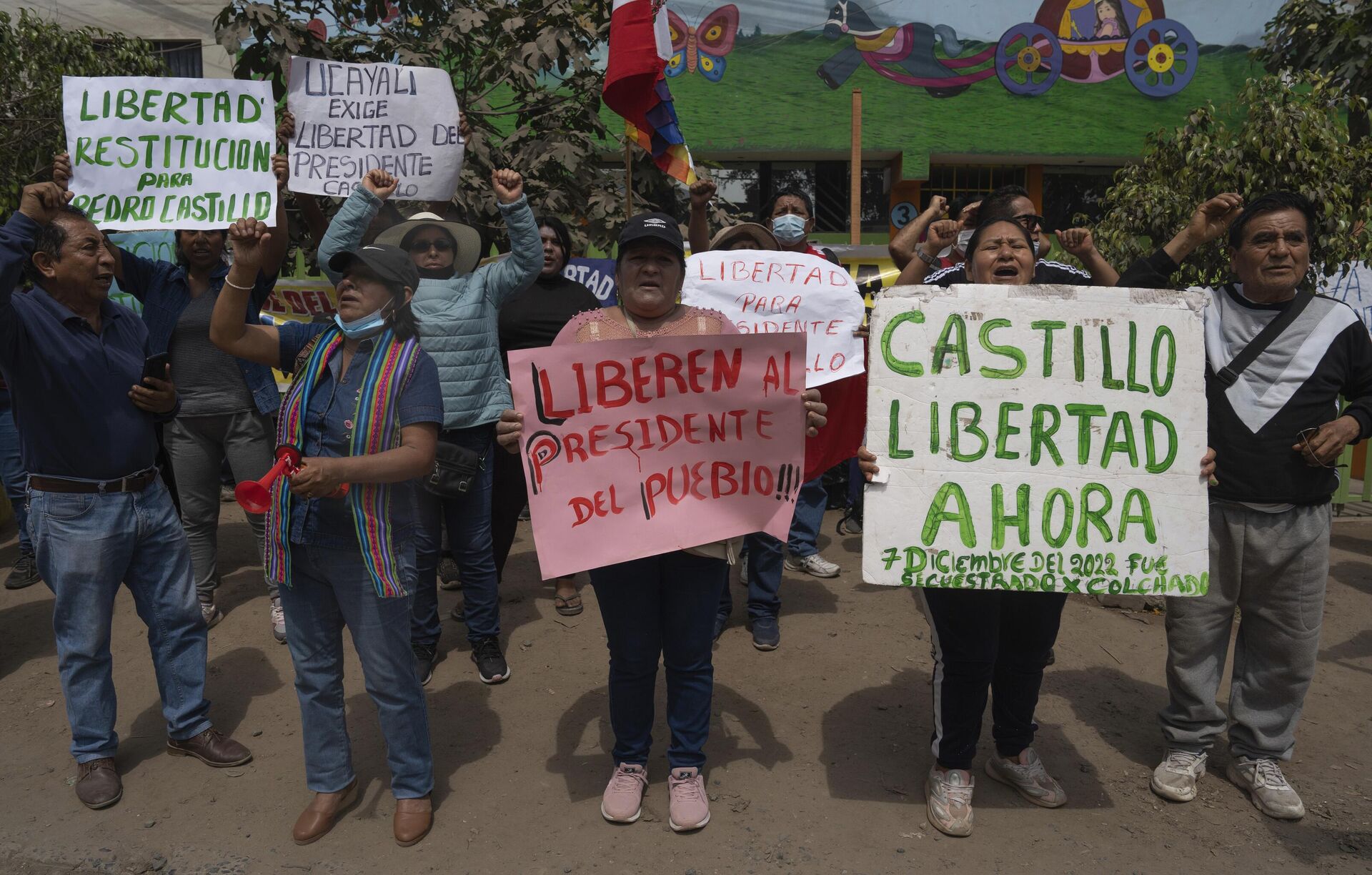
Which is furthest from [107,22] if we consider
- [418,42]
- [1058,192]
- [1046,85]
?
[1058,192]

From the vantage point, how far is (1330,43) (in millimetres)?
7543

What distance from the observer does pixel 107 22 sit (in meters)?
15.1

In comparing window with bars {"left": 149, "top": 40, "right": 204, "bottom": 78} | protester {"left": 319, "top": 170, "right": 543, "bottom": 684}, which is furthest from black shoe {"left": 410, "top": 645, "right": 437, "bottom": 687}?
window with bars {"left": 149, "top": 40, "right": 204, "bottom": 78}

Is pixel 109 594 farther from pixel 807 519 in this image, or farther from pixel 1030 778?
pixel 807 519

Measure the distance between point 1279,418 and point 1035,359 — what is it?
3.06ft

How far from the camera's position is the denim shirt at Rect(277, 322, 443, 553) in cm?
293

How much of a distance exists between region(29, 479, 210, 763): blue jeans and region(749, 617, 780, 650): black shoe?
2.47 metres

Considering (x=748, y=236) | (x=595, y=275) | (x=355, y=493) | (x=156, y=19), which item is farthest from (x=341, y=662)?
(x=156, y=19)

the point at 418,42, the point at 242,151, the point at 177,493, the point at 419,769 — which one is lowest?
the point at 419,769

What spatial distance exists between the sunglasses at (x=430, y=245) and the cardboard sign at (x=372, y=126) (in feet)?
1.00

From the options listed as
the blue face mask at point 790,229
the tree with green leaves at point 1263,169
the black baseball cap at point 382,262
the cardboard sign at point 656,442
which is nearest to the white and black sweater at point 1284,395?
the cardboard sign at point 656,442

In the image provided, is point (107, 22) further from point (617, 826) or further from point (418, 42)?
point (617, 826)

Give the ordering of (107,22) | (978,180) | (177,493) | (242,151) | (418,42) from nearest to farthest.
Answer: (242,151), (177,493), (418,42), (107,22), (978,180)

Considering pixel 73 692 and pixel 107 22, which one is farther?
pixel 107 22
